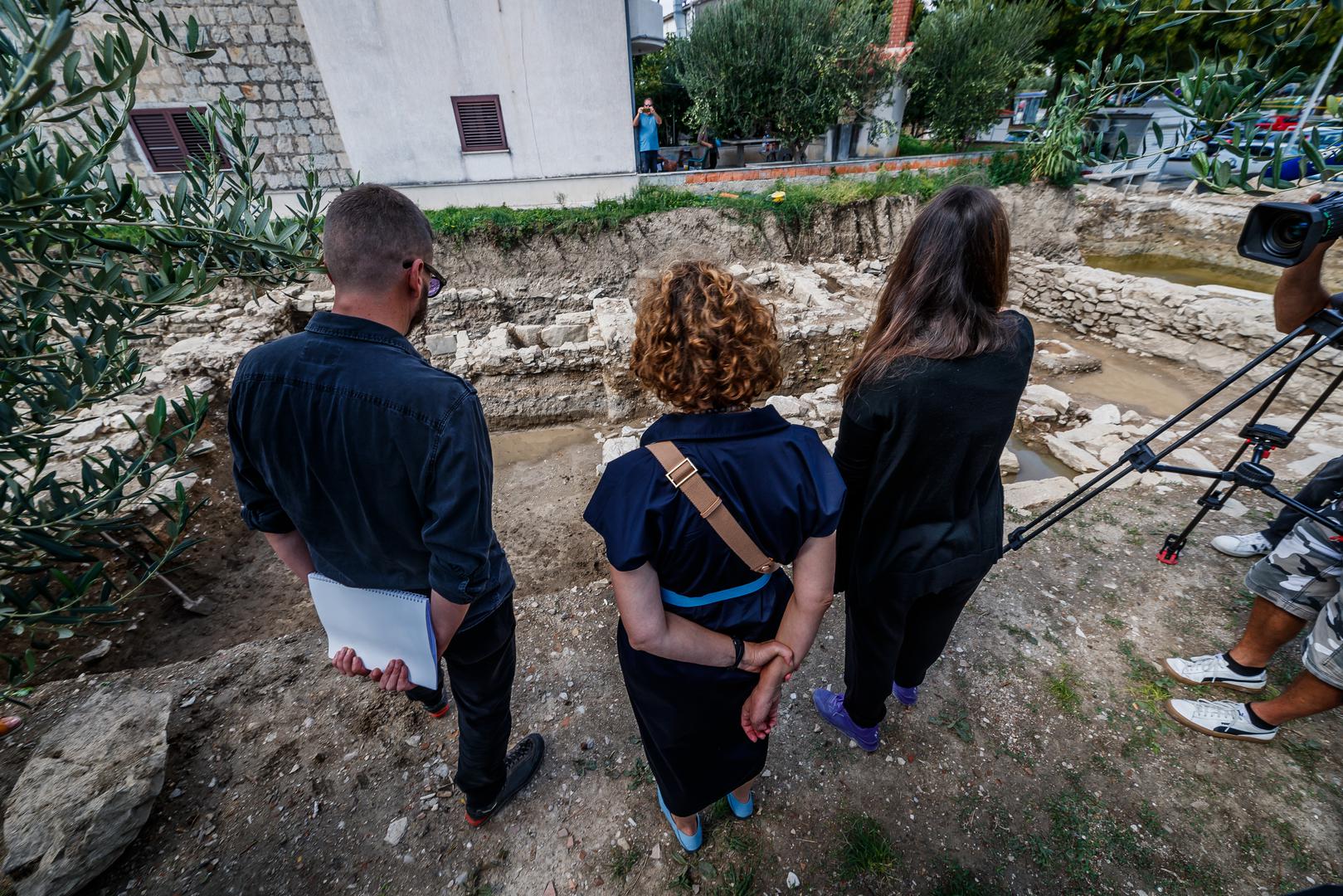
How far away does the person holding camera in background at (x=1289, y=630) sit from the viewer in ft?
6.48

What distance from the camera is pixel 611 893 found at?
1995 millimetres

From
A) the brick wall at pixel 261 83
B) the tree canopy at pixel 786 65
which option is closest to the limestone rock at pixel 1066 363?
the tree canopy at pixel 786 65

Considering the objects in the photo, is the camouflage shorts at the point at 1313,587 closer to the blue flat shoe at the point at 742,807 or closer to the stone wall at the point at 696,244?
the blue flat shoe at the point at 742,807

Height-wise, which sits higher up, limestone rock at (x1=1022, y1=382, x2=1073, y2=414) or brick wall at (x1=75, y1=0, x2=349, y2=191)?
brick wall at (x1=75, y1=0, x2=349, y2=191)

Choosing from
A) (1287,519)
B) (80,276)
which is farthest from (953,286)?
(1287,519)

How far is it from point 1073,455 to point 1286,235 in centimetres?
413

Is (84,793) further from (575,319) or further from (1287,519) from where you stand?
(575,319)

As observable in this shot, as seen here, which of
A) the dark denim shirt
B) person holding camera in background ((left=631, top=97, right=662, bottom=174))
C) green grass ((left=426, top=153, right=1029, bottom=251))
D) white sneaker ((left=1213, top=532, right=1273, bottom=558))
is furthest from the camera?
person holding camera in background ((left=631, top=97, right=662, bottom=174))

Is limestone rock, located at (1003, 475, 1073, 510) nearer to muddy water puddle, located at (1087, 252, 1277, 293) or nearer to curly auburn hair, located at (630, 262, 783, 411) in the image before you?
curly auburn hair, located at (630, 262, 783, 411)

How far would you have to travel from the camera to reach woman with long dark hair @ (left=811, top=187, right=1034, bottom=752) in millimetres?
1556

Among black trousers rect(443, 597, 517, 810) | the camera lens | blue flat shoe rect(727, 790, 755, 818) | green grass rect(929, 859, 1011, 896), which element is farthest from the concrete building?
green grass rect(929, 859, 1011, 896)

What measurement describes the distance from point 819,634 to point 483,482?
223 cm

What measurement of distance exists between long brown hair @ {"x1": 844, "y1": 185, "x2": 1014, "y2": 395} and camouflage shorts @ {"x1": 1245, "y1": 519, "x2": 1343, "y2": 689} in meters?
1.81

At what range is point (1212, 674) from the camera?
255cm
